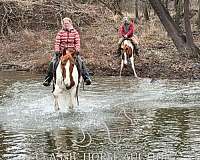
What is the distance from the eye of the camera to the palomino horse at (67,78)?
12742 mm

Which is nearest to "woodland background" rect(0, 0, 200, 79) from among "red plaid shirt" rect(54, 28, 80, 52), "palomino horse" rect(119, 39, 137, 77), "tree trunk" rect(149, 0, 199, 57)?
"tree trunk" rect(149, 0, 199, 57)

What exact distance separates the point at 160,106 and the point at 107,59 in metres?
9.62

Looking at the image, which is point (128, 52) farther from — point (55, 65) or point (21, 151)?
point (21, 151)

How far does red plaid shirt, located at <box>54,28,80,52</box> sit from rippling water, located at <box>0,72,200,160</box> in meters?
1.47

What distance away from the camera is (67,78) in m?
12.7

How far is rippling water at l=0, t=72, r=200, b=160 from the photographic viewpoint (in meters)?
8.96

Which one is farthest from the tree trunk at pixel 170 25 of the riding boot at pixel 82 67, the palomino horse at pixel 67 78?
the palomino horse at pixel 67 78

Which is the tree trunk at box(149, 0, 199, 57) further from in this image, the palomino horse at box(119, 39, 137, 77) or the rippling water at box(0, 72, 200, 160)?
the rippling water at box(0, 72, 200, 160)

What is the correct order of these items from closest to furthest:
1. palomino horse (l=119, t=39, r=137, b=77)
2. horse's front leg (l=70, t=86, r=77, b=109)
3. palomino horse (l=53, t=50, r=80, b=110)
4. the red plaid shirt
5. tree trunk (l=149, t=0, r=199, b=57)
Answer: palomino horse (l=53, t=50, r=80, b=110)
horse's front leg (l=70, t=86, r=77, b=109)
the red plaid shirt
palomino horse (l=119, t=39, r=137, b=77)
tree trunk (l=149, t=0, r=199, b=57)

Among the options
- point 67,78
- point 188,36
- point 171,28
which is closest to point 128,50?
point 188,36

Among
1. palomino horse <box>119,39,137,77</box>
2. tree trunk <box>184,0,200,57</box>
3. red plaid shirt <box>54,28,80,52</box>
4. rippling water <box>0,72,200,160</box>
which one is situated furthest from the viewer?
tree trunk <box>184,0,200,57</box>

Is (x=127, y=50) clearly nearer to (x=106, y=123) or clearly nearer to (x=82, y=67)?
(x=82, y=67)

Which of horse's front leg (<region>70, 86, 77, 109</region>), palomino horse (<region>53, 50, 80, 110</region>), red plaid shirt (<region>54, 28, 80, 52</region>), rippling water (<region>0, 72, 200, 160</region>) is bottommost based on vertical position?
rippling water (<region>0, 72, 200, 160</region>)

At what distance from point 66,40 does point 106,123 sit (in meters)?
2.92
